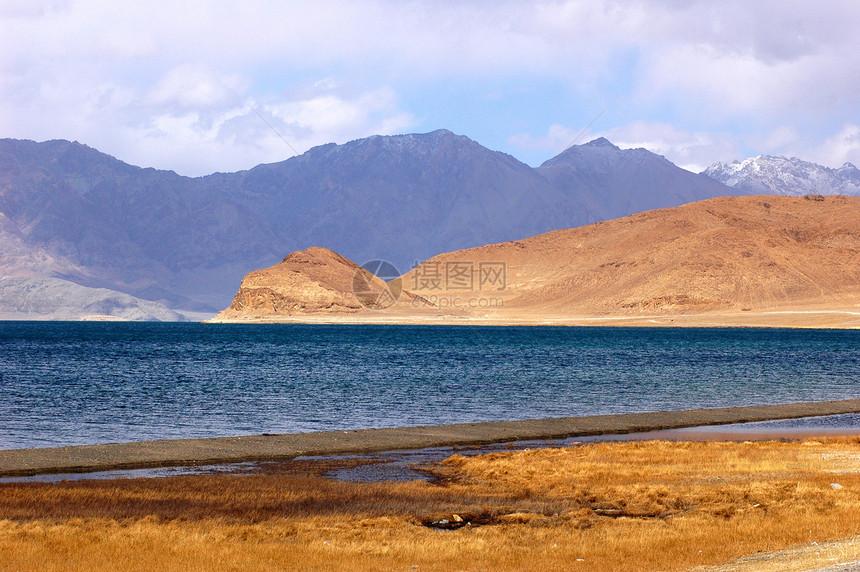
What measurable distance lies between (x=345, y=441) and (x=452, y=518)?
11.7 meters

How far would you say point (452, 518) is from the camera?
619 inches

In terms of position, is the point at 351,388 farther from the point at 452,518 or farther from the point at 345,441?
the point at 452,518

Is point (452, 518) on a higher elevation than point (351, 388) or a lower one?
higher

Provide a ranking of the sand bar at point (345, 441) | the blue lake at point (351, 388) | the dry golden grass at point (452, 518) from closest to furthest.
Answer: the dry golden grass at point (452, 518) < the sand bar at point (345, 441) < the blue lake at point (351, 388)

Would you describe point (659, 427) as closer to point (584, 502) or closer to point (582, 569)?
point (584, 502)

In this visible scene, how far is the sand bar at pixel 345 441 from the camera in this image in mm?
22672

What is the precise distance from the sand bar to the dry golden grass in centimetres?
293

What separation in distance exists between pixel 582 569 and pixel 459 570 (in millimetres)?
1705

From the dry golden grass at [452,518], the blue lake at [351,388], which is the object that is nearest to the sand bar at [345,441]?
the dry golden grass at [452,518]

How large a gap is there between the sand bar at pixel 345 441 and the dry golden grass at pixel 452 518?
115 inches

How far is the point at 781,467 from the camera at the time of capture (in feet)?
68.6

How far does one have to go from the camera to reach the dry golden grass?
13.0 m

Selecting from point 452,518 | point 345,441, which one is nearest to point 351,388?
point 345,441

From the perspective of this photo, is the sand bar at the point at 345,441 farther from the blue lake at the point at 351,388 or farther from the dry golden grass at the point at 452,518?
the blue lake at the point at 351,388
